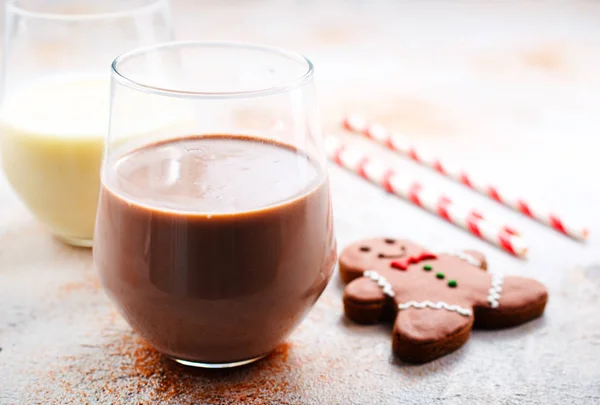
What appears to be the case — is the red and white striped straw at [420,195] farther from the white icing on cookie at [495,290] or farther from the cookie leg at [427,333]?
the cookie leg at [427,333]

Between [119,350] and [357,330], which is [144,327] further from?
[357,330]

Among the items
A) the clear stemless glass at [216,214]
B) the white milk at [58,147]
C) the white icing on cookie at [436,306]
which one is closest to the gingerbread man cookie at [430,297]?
the white icing on cookie at [436,306]

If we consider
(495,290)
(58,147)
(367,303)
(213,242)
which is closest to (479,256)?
(495,290)

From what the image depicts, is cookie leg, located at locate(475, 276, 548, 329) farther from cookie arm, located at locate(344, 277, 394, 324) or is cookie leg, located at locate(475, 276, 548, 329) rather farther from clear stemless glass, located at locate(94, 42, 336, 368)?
clear stemless glass, located at locate(94, 42, 336, 368)

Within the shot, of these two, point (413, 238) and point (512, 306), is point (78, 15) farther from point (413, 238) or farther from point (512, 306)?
point (512, 306)

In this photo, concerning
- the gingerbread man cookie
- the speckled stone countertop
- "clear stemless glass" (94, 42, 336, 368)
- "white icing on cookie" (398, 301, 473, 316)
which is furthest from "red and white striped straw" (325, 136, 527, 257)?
"clear stemless glass" (94, 42, 336, 368)
